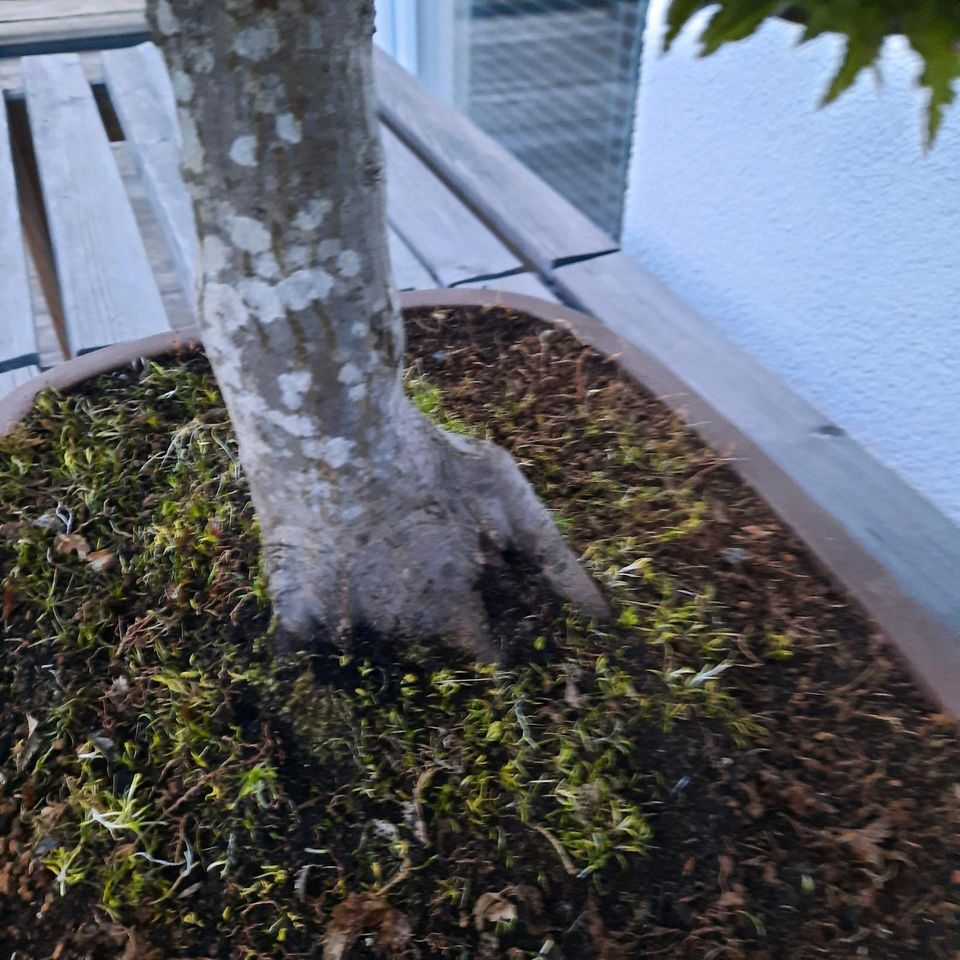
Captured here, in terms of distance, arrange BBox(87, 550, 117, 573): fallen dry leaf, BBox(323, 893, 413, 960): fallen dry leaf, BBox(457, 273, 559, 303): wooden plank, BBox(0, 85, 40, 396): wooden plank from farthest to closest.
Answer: BBox(457, 273, 559, 303): wooden plank < BBox(0, 85, 40, 396): wooden plank < BBox(87, 550, 117, 573): fallen dry leaf < BBox(323, 893, 413, 960): fallen dry leaf

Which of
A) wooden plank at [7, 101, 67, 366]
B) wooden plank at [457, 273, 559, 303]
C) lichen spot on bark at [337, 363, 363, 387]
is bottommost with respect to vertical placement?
wooden plank at [7, 101, 67, 366]

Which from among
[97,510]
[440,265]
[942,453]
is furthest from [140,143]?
[942,453]

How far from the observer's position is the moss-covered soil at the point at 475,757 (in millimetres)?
634

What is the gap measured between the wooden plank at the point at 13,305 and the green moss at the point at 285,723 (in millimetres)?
250

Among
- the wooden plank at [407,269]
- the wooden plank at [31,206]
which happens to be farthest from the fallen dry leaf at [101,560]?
the wooden plank at [31,206]

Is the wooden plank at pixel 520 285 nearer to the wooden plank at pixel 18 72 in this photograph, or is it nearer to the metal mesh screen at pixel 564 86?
the metal mesh screen at pixel 564 86

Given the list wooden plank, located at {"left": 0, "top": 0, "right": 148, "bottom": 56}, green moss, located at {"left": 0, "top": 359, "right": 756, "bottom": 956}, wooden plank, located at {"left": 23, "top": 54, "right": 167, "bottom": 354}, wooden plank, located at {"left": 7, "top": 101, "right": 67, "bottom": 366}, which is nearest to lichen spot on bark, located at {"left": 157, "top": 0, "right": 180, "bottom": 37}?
green moss, located at {"left": 0, "top": 359, "right": 756, "bottom": 956}

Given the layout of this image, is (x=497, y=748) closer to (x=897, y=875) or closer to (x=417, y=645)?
(x=417, y=645)

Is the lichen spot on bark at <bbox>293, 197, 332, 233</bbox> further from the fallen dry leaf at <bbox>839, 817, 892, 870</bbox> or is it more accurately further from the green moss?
the fallen dry leaf at <bbox>839, 817, 892, 870</bbox>

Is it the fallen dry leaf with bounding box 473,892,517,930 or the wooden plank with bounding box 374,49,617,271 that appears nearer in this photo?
the fallen dry leaf with bounding box 473,892,517,930

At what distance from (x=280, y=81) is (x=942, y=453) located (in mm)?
1262

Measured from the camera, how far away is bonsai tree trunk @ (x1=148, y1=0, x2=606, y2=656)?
0.51 m

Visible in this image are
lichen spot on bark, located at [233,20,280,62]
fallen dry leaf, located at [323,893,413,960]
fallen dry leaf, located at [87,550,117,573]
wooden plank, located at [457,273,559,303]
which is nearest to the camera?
lichen spot on bark, located at [233,20,280,62]

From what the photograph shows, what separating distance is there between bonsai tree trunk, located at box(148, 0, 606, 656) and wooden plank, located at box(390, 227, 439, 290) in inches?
23.2
